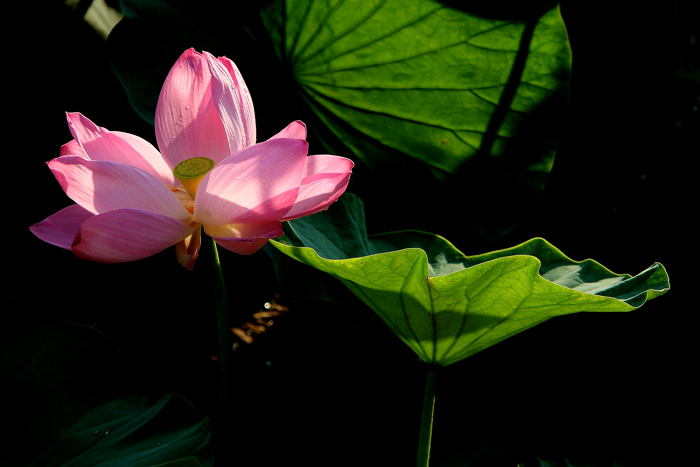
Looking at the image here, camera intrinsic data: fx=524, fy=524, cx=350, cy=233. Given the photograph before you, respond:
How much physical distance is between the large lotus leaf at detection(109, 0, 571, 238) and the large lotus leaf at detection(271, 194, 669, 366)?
0.24 meters

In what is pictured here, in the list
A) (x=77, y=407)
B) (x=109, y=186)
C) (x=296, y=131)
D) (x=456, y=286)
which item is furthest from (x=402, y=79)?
(x=77, y=407)

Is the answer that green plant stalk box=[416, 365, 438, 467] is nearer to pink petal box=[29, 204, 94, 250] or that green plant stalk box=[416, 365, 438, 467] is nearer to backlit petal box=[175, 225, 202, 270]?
backlit petal box=[175, 225, 202, 270]

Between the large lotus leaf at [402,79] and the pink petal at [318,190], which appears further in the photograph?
the large lotus leaf at [402,79]

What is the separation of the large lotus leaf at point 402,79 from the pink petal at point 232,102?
39cm

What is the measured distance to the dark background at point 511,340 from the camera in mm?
1024

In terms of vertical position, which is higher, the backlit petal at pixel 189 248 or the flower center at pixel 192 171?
the flower center at pixel 192 171

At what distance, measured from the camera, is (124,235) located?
1.62ft

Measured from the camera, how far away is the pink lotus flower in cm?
50

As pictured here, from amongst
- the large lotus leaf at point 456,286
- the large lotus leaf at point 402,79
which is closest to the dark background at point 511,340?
the large lotus leaf at point 402,79

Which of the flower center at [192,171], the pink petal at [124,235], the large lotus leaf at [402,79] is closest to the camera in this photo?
the pink petal at [124,235]

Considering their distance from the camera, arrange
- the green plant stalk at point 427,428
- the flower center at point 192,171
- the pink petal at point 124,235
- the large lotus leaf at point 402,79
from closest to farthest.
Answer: the pink petal at point 124,235
the flower center at point 192,171
the green plant stalk at point 427,428
the large lotus leaf at point 402,79

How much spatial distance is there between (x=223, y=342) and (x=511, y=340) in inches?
A: 32.0

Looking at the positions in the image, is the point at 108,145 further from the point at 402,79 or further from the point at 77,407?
the point at 402,79

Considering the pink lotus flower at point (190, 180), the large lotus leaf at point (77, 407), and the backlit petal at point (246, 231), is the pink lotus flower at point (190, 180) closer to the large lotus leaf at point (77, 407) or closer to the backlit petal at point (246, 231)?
the backlit petal at point (246, 231)
